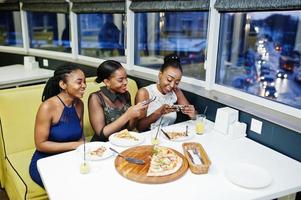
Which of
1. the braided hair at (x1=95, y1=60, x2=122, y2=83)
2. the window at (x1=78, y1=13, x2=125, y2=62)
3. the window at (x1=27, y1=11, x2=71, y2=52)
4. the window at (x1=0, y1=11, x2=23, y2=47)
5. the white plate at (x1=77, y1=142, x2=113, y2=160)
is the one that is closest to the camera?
the white plate at (x1=77, y1=142, x2=113, y2=160)

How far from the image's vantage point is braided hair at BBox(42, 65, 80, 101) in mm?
1888

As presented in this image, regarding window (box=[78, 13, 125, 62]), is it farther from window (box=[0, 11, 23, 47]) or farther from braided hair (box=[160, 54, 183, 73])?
braided hair (box=[160, 54, 183, 73])

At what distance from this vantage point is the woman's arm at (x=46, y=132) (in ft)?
5.92

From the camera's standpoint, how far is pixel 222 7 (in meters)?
2.18

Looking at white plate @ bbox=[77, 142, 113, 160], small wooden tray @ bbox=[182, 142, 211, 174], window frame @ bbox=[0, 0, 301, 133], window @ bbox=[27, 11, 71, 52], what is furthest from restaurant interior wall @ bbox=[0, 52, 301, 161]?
window @ bbox=[27, 11, 71, 52]

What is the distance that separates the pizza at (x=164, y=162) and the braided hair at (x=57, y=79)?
74 centimetres

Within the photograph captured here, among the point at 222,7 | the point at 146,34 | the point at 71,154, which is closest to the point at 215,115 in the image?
the point at 222,7

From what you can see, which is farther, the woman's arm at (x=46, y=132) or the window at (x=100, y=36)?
the window at (x=100, y=36)

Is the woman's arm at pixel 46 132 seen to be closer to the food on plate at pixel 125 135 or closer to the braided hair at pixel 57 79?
the braided hair at pixel 57 79

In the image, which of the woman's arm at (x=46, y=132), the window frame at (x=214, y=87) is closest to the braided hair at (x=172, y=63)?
the window frame at (x=214, y=87)

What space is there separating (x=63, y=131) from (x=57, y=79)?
13.2 inches

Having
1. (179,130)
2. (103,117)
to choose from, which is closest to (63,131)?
(103,117)

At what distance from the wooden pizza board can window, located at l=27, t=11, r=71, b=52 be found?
109 inches

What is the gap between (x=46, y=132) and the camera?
1.83 m
